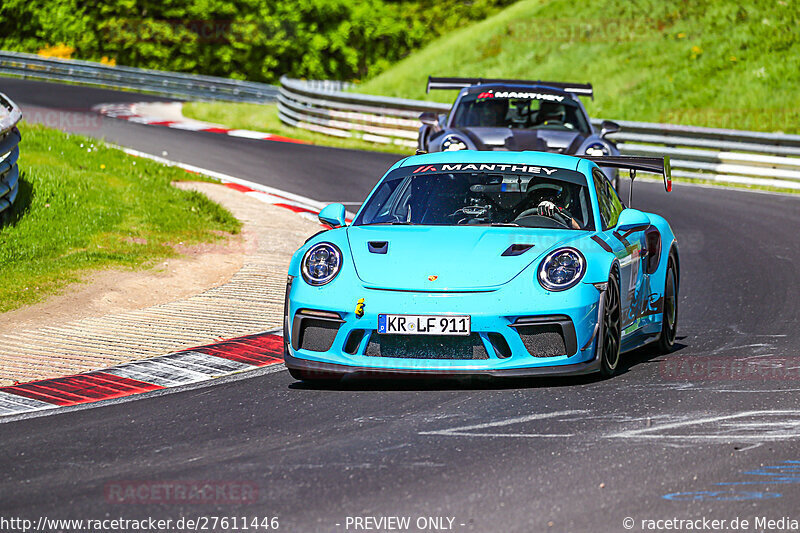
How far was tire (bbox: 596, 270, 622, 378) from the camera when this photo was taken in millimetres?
6961

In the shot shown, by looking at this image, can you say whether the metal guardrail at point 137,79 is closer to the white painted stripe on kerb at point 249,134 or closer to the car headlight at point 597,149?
the white painted stripe on kerb at point 249,134

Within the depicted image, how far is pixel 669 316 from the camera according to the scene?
8.36 metres

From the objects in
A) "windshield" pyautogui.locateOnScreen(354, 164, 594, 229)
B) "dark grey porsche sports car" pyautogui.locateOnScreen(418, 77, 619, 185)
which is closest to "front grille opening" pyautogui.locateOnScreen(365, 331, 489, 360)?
"windshield" pyautogui.locateOnScreen(354, 164, 594, 229)

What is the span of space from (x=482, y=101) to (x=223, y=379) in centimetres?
940

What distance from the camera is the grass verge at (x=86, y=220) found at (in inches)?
436

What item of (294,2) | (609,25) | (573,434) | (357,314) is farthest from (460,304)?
(294,2)

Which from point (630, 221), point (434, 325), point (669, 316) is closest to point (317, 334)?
point (434, 325)

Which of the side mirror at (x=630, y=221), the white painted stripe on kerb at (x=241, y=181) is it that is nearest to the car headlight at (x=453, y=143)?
the white painted stripe on kerb at (x=241, y=181)

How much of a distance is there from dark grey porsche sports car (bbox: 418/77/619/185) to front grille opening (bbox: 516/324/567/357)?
27.4 ft

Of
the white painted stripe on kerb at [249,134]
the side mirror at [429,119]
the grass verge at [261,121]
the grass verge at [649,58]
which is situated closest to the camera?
the side mirror at [429,119]

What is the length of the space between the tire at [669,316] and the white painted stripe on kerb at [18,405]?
12.9 feet

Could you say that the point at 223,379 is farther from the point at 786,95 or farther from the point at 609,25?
the point at 609,25

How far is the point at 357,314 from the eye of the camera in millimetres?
6785

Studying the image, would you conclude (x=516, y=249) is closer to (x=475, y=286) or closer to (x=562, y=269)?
(x=562, y=269)
